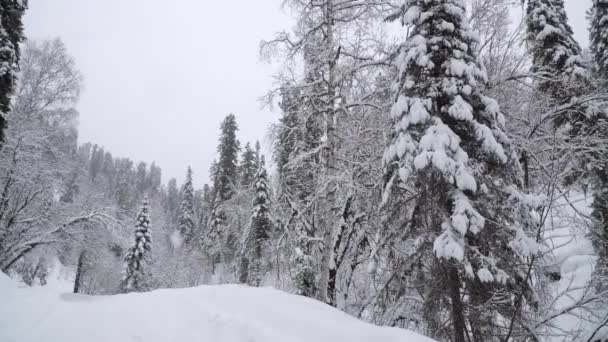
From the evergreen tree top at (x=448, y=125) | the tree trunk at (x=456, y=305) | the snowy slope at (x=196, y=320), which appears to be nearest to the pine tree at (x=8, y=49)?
the snowy slope at (x=196, y=320)

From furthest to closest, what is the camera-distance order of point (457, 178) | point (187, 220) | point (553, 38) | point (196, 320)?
1. point (187, 220)
2. point (553, 38)
3. point (457, 178)
4. point (196, 320)

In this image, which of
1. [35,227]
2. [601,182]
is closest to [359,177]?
[601,182]

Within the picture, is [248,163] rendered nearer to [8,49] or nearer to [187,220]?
[187,220]

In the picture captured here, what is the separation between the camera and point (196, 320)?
4539 mm

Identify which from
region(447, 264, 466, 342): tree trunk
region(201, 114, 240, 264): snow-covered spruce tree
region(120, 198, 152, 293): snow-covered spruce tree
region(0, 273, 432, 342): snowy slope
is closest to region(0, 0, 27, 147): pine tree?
region(0, 273, 432, 342): snowy slope

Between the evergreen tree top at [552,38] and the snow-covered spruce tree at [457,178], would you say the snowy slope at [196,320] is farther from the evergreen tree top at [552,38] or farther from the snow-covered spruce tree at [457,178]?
the evergreen tree top at [552,38]

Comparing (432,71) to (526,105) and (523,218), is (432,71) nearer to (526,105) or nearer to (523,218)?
(523,218)

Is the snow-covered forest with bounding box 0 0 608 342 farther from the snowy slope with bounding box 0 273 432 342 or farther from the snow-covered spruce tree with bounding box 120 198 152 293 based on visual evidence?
the snow-covered spruce tree with bounding box 120 198 152 293

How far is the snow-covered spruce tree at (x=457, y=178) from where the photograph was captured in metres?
5.23

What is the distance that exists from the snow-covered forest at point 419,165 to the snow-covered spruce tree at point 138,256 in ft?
36.0

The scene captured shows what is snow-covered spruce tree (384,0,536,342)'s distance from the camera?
5.23 metres

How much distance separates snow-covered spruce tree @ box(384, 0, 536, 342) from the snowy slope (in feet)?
7.00

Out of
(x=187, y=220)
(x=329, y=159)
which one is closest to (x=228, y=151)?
(x=187, y=220)

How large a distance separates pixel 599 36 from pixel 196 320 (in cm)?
1968
